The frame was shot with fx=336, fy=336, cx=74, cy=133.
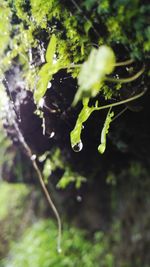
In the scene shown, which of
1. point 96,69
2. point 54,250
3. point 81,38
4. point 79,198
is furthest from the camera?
point 54,250

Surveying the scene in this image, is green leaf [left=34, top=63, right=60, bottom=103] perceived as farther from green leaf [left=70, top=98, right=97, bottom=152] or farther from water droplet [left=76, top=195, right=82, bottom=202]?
water droplet [left=76, top=195, right=82, bottom=202]

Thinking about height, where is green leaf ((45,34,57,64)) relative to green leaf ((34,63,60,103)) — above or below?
above

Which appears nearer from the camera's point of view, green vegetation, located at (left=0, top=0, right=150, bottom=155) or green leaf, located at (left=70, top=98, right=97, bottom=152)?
green vegetation, located at (left=0, top=0, right=150, bottom=155)

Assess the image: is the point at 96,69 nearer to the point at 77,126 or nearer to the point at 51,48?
the point at 51,48

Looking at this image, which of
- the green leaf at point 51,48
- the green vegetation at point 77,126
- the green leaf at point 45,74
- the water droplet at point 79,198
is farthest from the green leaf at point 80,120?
the water droplet at point 79,198

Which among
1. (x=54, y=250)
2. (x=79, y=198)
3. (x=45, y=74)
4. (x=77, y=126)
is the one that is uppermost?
(x=45, y=74)

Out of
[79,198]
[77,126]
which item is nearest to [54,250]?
[79,198]

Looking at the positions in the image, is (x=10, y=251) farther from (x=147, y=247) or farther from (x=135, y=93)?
(x=135, y=93)

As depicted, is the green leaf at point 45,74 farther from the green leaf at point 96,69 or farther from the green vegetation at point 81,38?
the green leaf at point 96,69

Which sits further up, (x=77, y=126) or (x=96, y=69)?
(x=96, y=69)

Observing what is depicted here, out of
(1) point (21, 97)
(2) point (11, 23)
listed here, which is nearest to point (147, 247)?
(1) point (21, 97)

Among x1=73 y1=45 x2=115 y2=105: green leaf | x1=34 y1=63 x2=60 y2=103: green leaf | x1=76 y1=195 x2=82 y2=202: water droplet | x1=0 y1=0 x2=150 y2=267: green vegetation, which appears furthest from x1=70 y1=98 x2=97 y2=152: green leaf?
x1=76 y1=195 x2=82 y2=202: water droplet
